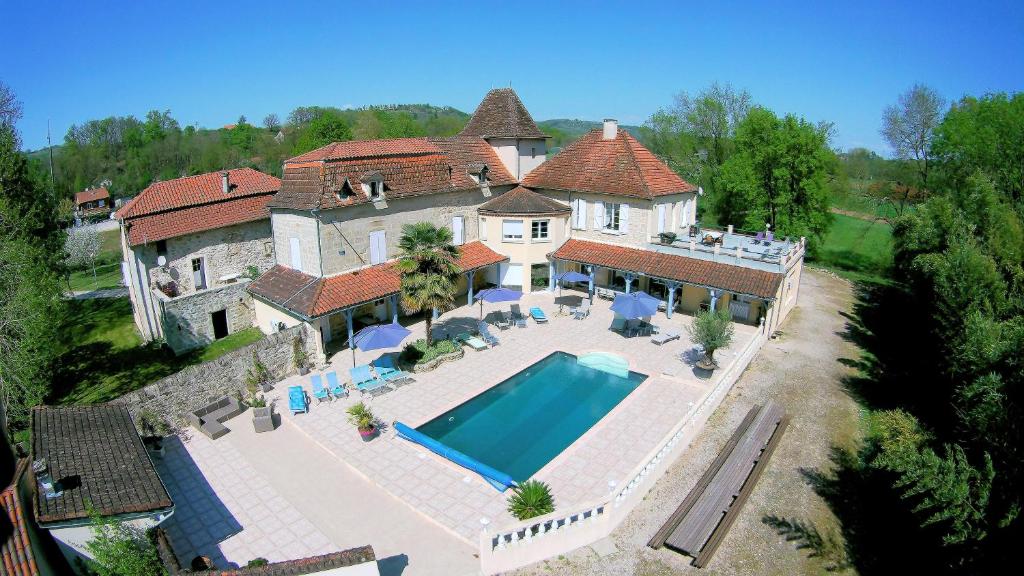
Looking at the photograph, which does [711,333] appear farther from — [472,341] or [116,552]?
[116,552]

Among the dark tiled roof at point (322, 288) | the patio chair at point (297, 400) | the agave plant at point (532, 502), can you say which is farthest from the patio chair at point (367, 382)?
the agave plant at point (532, 502)

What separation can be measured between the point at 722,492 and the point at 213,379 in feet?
54.9

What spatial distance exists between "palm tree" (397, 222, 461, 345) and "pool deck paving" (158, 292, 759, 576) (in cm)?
302

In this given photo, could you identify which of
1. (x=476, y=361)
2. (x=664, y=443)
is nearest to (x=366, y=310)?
(x=476, y=361)

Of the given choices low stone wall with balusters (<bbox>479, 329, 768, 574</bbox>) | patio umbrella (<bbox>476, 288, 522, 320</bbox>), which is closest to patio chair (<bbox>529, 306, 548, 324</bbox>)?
patio umbrella (<bbox>476, 288, 522, 320</bbox>)

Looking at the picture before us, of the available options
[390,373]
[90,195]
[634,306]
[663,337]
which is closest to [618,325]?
[634,306]

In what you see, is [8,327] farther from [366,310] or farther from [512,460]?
[512,460]

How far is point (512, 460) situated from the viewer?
52.9 feet

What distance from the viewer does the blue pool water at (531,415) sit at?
16516mm

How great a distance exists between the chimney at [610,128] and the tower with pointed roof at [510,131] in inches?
146

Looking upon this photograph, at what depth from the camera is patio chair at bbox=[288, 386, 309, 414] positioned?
18203mm

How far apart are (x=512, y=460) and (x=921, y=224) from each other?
986 inches

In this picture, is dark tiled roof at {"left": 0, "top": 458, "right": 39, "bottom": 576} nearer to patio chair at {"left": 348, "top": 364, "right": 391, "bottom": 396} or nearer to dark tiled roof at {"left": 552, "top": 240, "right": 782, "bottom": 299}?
patio chair at {"left": 348, "top": 364, "right": 391, "bottom": 396}

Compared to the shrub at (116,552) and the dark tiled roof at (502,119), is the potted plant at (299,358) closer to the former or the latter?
the shrub at (116,552)
